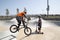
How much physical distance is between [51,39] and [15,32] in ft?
12.3

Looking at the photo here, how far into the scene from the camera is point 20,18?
43.3 feet

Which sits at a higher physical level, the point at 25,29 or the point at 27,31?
the point at 25,29

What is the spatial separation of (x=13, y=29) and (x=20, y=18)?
1.35m

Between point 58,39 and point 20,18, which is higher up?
point 20,18

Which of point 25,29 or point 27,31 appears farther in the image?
point 27,31

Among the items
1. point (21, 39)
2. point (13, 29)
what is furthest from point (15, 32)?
point (21, 39)

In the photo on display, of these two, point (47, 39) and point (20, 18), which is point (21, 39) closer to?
point (47, 39)

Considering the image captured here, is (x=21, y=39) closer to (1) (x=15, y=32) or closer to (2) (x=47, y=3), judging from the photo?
(1) (x=15, y=32)

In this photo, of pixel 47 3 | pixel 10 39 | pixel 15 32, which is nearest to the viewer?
pixel 10 39

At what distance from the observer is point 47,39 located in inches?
438

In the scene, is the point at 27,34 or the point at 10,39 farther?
the point at 27,34

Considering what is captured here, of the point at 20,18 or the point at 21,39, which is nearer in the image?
the point at 21,39

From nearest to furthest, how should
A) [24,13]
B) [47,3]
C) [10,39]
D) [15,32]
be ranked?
[10,39] → [24,13] → [15,32] → [47,3]

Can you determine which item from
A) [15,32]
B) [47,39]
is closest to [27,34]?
[15,32]
